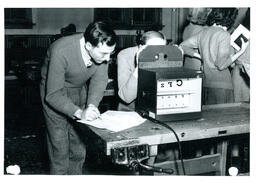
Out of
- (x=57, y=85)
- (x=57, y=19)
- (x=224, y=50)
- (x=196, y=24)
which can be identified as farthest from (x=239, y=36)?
(x=57, y=19)

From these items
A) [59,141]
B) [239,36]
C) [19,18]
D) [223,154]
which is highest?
[19,18]

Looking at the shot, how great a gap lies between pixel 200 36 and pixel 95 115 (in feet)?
4.27

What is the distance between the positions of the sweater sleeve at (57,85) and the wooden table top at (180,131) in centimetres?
13

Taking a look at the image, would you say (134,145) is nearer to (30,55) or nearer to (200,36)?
(200,36)

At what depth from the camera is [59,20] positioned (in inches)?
291

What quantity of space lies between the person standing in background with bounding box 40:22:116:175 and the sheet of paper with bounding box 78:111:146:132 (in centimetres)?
5

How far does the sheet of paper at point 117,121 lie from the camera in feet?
5.57

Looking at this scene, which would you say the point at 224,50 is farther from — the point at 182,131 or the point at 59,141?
the point at 59,141

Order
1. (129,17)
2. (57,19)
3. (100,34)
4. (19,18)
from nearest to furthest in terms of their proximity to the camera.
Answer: (100,34), (19,18), (57,19), (129,17)

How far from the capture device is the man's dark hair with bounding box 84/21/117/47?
1.79 m

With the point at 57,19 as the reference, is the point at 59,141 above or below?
below

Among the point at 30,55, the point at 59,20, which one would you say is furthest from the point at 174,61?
the point at 59,20

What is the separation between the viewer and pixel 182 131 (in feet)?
5.53

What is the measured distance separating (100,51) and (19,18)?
5.79 m
